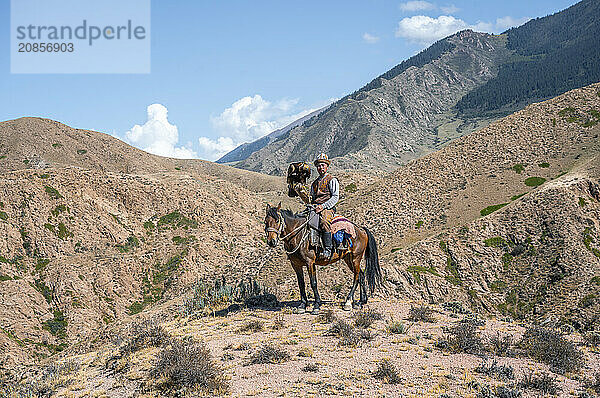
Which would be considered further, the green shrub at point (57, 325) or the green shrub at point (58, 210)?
the green shrub at point (58, 210)

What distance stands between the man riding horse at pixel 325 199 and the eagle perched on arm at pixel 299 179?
0.24 meters

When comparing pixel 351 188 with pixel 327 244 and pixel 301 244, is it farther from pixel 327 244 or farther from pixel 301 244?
pixel 301 244

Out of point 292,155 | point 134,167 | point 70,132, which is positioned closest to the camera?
point 134,167

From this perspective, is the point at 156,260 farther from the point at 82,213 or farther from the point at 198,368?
the point at 198,368

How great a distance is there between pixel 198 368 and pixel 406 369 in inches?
187

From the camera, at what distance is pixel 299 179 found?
1273 centimetres

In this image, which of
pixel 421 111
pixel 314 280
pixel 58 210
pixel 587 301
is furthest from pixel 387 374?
pixel 421 111

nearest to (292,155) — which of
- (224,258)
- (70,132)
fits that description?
(70,132)

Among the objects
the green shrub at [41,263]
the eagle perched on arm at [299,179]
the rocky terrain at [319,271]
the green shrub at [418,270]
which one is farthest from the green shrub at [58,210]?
the green shrub at [418,270]

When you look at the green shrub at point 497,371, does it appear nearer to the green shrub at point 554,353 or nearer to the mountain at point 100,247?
the green shrub at point 554,353

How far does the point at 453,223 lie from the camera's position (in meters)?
30.8

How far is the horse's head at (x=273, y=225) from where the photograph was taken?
11.2 m

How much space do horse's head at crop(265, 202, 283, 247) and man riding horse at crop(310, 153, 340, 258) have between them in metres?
1.34

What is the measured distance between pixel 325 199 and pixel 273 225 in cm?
207
